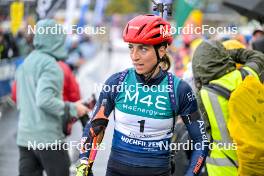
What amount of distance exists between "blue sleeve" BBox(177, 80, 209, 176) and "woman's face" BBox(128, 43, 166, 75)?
0.76 ft

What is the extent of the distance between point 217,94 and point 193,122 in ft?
1.66

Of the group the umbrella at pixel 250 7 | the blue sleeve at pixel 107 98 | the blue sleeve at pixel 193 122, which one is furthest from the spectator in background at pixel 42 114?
the umbrella at pixel 250 7

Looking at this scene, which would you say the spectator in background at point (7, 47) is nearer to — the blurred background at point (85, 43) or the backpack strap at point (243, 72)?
the blurred background at point (85, 43)

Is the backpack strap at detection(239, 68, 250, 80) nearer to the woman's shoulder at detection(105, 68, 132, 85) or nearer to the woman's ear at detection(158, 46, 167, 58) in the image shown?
the woman's ear at detection(158, 46, 167, 58)

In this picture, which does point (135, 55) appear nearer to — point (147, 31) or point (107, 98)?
point (147, 31)

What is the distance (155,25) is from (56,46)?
201 cm

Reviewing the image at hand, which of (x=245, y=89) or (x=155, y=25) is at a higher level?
(x=155, y=25)

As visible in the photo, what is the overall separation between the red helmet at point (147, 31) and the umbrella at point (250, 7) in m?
3.98

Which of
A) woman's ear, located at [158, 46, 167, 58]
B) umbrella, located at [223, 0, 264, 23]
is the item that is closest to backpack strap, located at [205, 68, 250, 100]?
woman's ear, located at [158, 46, 167, 58]

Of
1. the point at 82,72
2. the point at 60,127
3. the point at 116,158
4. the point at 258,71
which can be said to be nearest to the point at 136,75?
the point at 116,158

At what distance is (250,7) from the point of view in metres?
7.64

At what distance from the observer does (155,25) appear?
12.5 feet

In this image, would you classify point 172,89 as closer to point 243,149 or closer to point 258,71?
point 243,149

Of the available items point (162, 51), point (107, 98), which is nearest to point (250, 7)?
point (162, 51)
